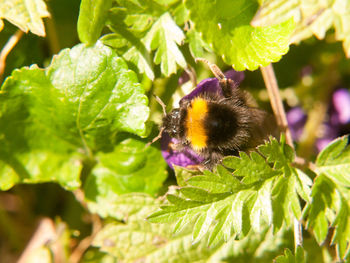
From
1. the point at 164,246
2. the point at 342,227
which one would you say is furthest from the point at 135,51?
the point at 342,227

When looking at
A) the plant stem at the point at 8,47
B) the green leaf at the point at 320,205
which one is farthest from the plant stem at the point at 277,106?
the plant stem at the point at 8,47

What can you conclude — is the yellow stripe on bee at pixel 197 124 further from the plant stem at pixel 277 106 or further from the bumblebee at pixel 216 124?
the plant stem at pixel 277 106

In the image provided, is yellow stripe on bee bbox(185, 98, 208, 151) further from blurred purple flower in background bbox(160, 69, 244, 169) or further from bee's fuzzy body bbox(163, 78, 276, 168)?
blurred purple flower in background bbox(160, 69, 244, 169)

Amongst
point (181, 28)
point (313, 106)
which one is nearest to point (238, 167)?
point (181, 28)

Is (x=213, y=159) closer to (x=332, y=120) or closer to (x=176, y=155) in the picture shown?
(x=176, y=155)

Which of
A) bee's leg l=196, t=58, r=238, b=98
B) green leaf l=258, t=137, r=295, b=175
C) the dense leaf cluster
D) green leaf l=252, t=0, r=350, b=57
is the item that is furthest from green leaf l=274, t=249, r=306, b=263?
green leaf l=252, t=0, r=350, b=57

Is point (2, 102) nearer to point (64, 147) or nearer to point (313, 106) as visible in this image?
point (64, 147)
